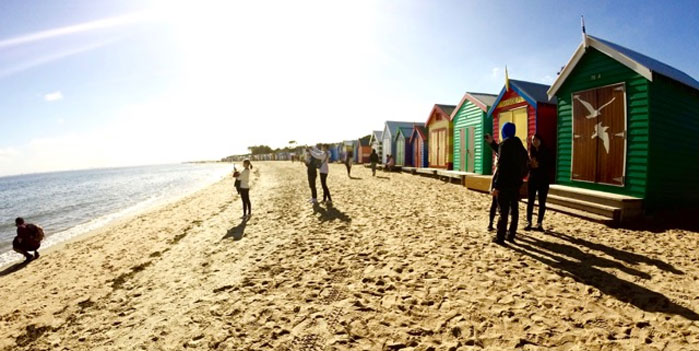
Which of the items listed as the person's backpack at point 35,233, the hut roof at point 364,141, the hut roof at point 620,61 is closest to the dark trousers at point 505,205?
the hut roof at point 620,61

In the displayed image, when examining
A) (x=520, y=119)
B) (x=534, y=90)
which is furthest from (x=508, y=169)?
(x=534, y=90)

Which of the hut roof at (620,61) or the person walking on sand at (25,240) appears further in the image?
the person walking on sand at (25,240)

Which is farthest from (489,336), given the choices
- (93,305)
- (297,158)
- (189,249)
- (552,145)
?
(297,158)

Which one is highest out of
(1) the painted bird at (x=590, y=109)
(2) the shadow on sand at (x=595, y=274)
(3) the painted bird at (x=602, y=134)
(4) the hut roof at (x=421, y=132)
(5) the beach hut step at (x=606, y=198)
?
(4) the hut roof at (x=421, y=132)

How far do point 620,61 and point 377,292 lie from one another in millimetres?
8953

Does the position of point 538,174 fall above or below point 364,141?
below

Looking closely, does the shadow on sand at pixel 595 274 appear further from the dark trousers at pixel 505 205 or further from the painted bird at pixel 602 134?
the painted bird at pixel 602 134

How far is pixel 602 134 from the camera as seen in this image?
321 inches

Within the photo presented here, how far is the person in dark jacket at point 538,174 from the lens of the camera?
19.8ft

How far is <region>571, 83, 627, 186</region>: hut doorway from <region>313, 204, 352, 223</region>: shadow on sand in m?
7.24

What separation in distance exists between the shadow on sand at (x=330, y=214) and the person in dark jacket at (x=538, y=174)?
4.32m

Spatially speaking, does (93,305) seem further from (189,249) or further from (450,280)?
(450,280)

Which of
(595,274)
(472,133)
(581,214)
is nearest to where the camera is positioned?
(595,274)

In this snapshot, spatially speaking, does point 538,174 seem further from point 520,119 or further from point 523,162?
point 520,119
